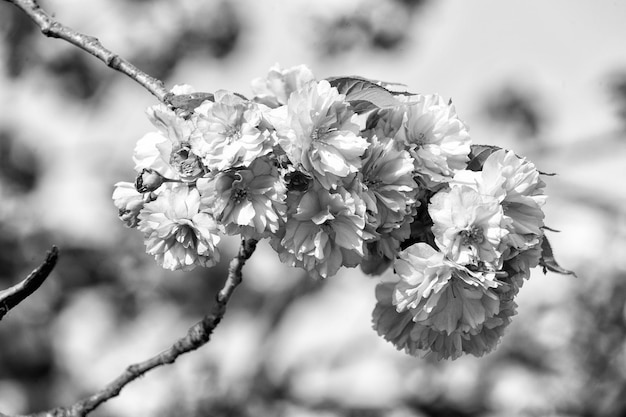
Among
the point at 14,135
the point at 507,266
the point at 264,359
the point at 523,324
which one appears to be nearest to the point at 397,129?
the point at 507,266

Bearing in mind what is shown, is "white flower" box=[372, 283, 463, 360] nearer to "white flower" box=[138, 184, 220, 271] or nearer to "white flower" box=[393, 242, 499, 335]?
"white flower" box=[393, 242, 499, 335]

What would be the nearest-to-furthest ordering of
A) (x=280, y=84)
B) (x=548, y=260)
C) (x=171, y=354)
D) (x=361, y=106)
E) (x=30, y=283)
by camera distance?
(x=30, y=283) → (x=361, y=106) → (x=548, y=260) → (x=280, y=84) → (x=171, y=354)

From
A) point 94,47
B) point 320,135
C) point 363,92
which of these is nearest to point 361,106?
point 363,92

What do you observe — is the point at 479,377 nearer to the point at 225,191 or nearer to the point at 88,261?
the point at 88,261

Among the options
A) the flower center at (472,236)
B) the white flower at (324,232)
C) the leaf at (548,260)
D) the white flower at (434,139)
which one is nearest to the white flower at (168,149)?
the white flower at (324,232)

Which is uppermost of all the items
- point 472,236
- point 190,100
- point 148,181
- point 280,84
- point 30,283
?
point 280,84

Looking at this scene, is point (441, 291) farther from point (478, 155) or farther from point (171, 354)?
point (171, 354)
